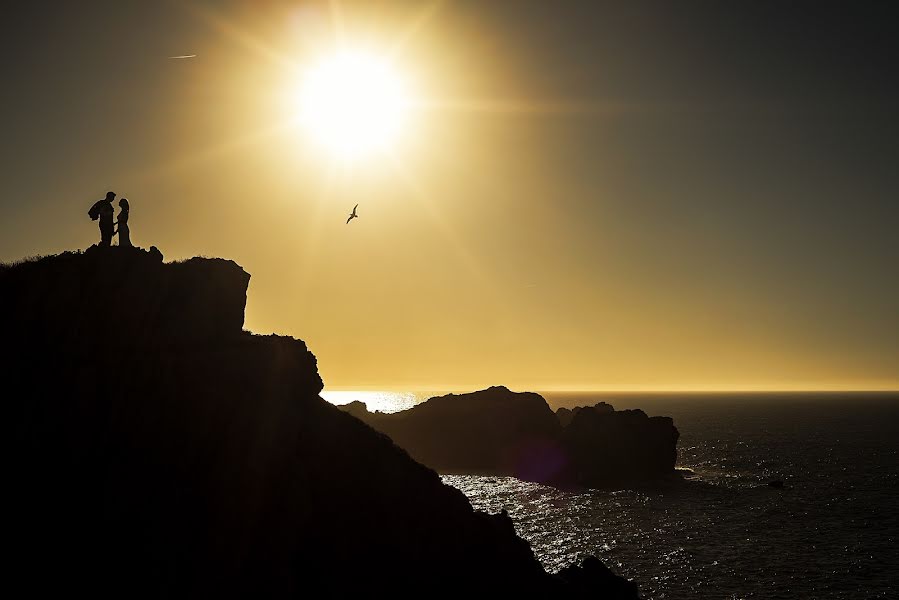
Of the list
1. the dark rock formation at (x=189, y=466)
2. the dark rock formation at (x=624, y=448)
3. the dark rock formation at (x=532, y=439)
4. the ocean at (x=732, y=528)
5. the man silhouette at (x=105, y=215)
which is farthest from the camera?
the dark rock formation at (x=532, y=439)

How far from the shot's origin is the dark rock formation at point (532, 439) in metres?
124

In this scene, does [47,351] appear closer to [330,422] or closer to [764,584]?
[330,422]

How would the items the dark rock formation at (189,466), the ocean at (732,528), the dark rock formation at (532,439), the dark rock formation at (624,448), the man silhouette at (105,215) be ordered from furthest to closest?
the dark rock formation at (532,439), the dark rock formation at (624,448), the ocean at (732,528), the man silhouette at (105,215), the dark rock formation at (189,466)

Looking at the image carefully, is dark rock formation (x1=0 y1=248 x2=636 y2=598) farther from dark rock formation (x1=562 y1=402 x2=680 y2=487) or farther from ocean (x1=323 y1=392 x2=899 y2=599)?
dark rock formation (x1=562 y1=402 x2=680 y2=487)

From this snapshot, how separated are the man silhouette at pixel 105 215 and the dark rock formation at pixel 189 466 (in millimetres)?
1454

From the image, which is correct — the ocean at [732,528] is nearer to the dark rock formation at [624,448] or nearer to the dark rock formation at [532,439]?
the dark rock formation at [624,448]

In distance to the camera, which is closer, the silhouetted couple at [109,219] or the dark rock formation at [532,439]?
the silhouetted couple at [109,219]

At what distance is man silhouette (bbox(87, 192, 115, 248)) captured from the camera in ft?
104

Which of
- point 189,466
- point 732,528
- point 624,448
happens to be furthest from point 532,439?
point 189,466

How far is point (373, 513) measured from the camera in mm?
32844

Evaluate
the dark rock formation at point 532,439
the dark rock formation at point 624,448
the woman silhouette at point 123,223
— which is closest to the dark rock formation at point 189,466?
the woman silhouette at point 123,223

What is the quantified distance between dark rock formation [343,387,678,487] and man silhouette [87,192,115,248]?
10201 centimetres

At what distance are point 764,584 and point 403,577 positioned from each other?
42.9 meters

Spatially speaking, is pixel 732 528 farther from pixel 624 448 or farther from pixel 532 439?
pixel 532 439
